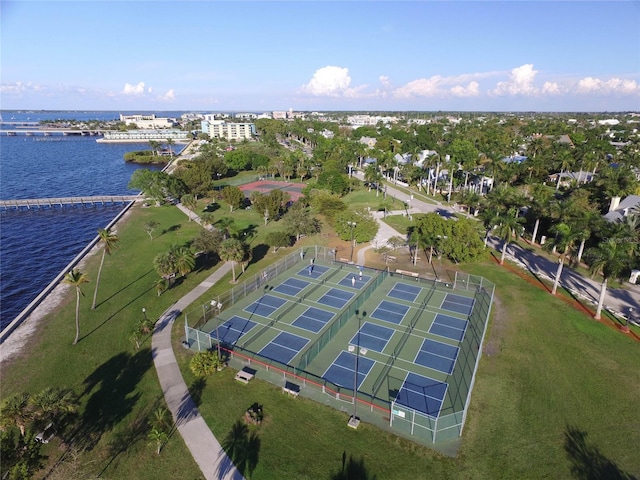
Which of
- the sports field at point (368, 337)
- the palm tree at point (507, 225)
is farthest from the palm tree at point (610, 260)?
the palm tree at point (507, 225)

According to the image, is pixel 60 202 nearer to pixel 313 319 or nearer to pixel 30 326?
pixel 30 326

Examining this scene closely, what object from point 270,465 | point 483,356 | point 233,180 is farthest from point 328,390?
point 233,180

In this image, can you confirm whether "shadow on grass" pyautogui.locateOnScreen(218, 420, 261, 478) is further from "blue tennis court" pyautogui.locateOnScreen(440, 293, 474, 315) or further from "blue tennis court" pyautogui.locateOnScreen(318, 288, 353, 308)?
"blue tennis court" pyautogui.locateOnScreen(440, 293, 474, 315)

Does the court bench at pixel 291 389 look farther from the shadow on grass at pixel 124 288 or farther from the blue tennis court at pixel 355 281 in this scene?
the shadow on grass at pixel 124 288

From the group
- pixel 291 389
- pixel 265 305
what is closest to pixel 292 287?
pixel 265 305

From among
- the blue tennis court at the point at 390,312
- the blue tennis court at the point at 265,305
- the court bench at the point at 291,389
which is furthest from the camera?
the blue tennis court at the point at 265,305

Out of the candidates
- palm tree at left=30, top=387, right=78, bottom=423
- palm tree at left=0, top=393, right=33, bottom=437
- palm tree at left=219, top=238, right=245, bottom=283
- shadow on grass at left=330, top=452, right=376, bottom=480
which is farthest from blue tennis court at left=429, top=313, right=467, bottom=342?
palm tree at left=0, top=393, right=33, bottom=437
